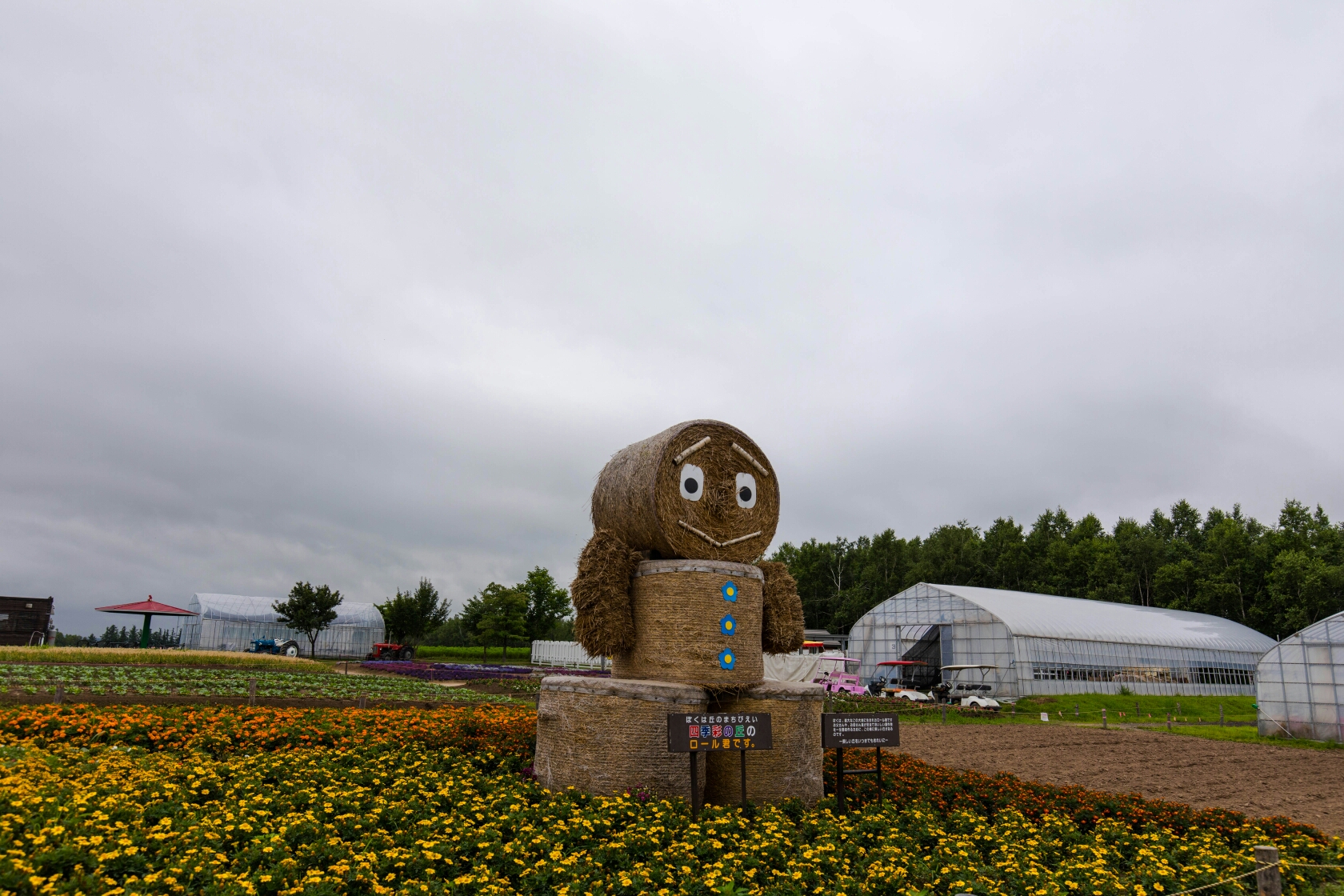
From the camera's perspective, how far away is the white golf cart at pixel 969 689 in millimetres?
31250

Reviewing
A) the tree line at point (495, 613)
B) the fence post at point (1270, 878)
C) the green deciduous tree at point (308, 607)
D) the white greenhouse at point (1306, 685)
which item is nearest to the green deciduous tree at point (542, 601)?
the tree line at point (495, 613)

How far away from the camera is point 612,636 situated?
33.4ft

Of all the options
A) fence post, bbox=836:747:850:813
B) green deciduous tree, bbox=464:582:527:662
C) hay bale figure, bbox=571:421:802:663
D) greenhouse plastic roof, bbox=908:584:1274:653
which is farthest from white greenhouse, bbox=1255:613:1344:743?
green deciduous tree, bbox=464:582:527:662

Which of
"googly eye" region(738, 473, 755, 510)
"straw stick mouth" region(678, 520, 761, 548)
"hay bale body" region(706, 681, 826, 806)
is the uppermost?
"googly eye" region(738, 473, 755, 510)

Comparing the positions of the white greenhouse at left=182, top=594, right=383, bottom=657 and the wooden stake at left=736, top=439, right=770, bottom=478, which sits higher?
the wooden stake at left=736, top=439, right=770, bottom=478

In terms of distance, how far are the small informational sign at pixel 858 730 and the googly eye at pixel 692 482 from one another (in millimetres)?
3334

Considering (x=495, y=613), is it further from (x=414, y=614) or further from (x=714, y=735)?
(x=714, y=735)

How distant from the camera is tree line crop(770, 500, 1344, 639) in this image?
56375 millimetres

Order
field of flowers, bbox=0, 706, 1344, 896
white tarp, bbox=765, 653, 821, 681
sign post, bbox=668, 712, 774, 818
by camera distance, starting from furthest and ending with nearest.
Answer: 1. white tarp, bbox=765, 653, 821, 681
2. sign post, bbox=668, 712, 774, 818
3. field of flowers, bbox=0, 706, 1344, 896

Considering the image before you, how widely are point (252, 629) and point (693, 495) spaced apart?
53985mm

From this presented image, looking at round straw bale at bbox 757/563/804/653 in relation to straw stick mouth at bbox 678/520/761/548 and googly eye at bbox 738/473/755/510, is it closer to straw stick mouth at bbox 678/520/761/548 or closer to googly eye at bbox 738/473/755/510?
straw stick mouth at bbox 678/520/761/548

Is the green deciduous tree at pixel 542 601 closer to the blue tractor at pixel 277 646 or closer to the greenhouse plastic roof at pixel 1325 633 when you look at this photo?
the blue tractor at pixel 277 646

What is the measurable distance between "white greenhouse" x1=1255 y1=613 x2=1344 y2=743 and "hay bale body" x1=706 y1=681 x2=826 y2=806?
22486 millimetres

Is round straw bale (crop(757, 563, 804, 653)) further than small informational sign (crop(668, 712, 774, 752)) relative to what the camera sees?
Yes
